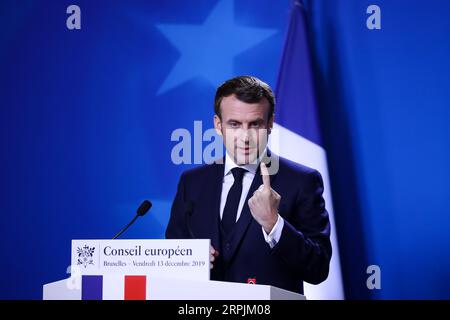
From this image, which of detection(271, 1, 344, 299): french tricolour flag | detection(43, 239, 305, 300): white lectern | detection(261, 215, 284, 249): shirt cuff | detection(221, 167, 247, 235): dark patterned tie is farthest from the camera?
detection(271, 1, 344, 299): french tricolour flag

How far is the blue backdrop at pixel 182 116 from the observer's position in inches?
171

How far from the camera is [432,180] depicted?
4320 millimetres

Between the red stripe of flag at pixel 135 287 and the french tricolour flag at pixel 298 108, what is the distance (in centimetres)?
225

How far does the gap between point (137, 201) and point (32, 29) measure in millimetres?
1524

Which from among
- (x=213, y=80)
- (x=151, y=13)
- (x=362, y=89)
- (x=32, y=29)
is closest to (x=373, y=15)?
(x=362, y=89)

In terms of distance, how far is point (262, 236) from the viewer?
2.96 m

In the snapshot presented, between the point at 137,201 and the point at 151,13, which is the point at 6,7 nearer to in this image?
the point at 151,13

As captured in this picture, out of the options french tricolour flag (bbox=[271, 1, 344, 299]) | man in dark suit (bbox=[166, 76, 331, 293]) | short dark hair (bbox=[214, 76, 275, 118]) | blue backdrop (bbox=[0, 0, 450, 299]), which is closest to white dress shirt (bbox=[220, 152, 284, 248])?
man in dark suit (bbox=[166, 76, 331, 293])

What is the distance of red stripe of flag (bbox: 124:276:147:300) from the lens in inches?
86.4

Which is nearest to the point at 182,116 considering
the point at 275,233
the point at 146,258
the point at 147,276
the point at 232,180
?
the point at 232,180

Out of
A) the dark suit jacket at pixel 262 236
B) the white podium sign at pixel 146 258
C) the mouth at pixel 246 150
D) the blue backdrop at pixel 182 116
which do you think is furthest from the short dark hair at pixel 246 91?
the blue backdrop at pixel 182 116

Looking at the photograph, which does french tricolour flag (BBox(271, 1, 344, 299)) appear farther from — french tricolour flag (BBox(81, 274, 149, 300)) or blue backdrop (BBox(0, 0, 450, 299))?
french tricolour flag (BBox(81, 274, 149, 300))

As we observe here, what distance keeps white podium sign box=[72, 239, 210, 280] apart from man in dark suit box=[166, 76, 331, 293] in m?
0.47

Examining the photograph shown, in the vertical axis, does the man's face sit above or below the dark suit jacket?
above
